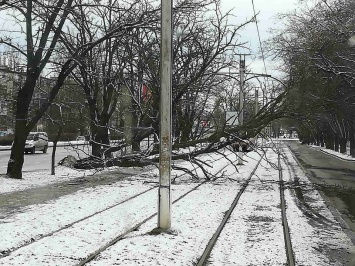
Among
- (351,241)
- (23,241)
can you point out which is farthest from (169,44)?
(351,241)

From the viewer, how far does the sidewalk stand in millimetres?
6809

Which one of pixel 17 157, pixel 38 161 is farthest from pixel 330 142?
pixel 17 157

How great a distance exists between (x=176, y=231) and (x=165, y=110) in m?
2.13

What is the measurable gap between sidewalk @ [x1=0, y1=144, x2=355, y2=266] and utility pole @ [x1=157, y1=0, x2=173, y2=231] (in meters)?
0.58

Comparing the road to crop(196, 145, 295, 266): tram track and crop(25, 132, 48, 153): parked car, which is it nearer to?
crop(25, 132, 48, 153): parked car

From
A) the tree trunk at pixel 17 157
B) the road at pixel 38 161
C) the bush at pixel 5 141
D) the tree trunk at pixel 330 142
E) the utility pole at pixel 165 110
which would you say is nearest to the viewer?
the utility pole at pixel 165 110

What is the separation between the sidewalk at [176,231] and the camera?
6809 mm

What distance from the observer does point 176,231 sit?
849 cm

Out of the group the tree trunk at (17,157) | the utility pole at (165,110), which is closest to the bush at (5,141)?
the tree trunk at (17,157)

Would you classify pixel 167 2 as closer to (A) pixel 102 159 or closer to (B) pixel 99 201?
(B) pixel 99 201

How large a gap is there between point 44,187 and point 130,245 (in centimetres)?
860

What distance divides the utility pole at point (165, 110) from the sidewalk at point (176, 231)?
22.7 inches

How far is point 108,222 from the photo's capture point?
940 cm

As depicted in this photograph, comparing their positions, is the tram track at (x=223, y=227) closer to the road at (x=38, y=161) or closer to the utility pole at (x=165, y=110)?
the utility pole at (x=165, y=110)
